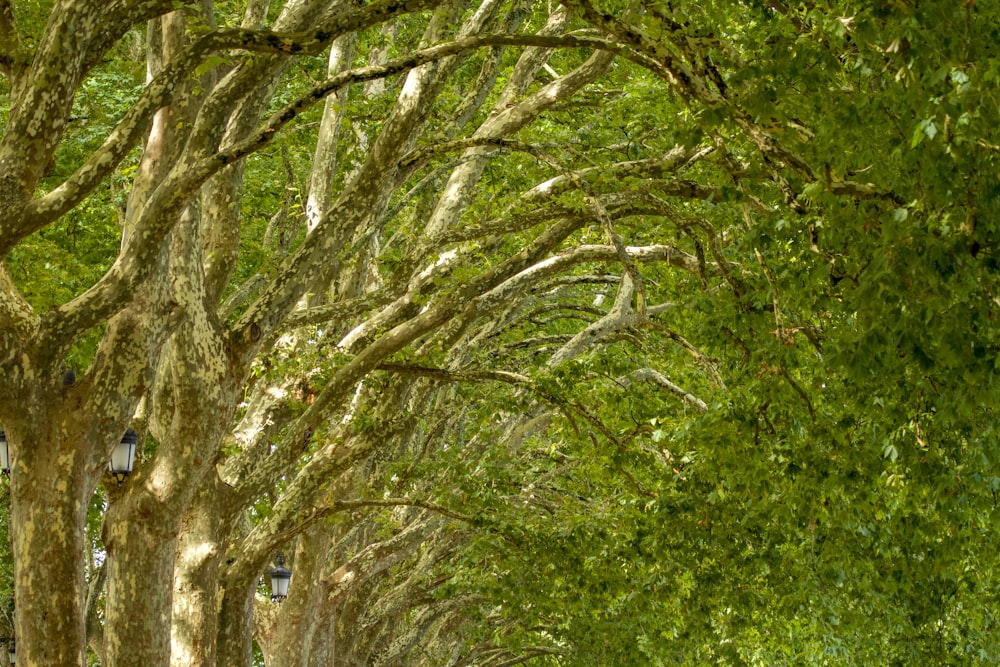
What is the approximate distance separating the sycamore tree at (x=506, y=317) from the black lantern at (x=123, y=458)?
93mm

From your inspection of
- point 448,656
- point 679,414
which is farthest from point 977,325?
point 448,656

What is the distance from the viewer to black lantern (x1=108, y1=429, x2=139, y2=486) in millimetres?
8602

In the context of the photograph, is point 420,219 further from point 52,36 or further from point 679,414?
point 52,36

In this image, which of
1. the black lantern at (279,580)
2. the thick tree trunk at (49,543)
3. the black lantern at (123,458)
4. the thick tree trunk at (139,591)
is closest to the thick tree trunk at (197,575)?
the black lantern at (123,458)

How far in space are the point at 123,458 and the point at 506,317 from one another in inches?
196

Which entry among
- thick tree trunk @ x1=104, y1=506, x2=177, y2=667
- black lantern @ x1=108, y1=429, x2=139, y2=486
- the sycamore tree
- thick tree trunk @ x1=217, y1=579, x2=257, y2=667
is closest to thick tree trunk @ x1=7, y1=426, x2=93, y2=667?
the sycamore tree

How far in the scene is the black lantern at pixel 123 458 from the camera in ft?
28.2

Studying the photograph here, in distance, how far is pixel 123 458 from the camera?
8625 millimetres

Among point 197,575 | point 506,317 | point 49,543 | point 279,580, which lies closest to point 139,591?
point 49,543

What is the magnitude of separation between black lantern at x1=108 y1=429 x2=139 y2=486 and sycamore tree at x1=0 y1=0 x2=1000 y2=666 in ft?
0.31

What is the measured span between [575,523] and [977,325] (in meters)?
6.62

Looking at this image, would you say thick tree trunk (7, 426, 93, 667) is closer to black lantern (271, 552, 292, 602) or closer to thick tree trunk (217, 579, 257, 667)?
thick tree trunk (217, 579, 257, 667)

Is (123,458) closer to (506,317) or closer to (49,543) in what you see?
(49,543)

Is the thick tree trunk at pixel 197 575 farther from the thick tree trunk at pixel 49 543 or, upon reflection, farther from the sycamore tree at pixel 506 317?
the thick tree trunk at pixel 49 543
